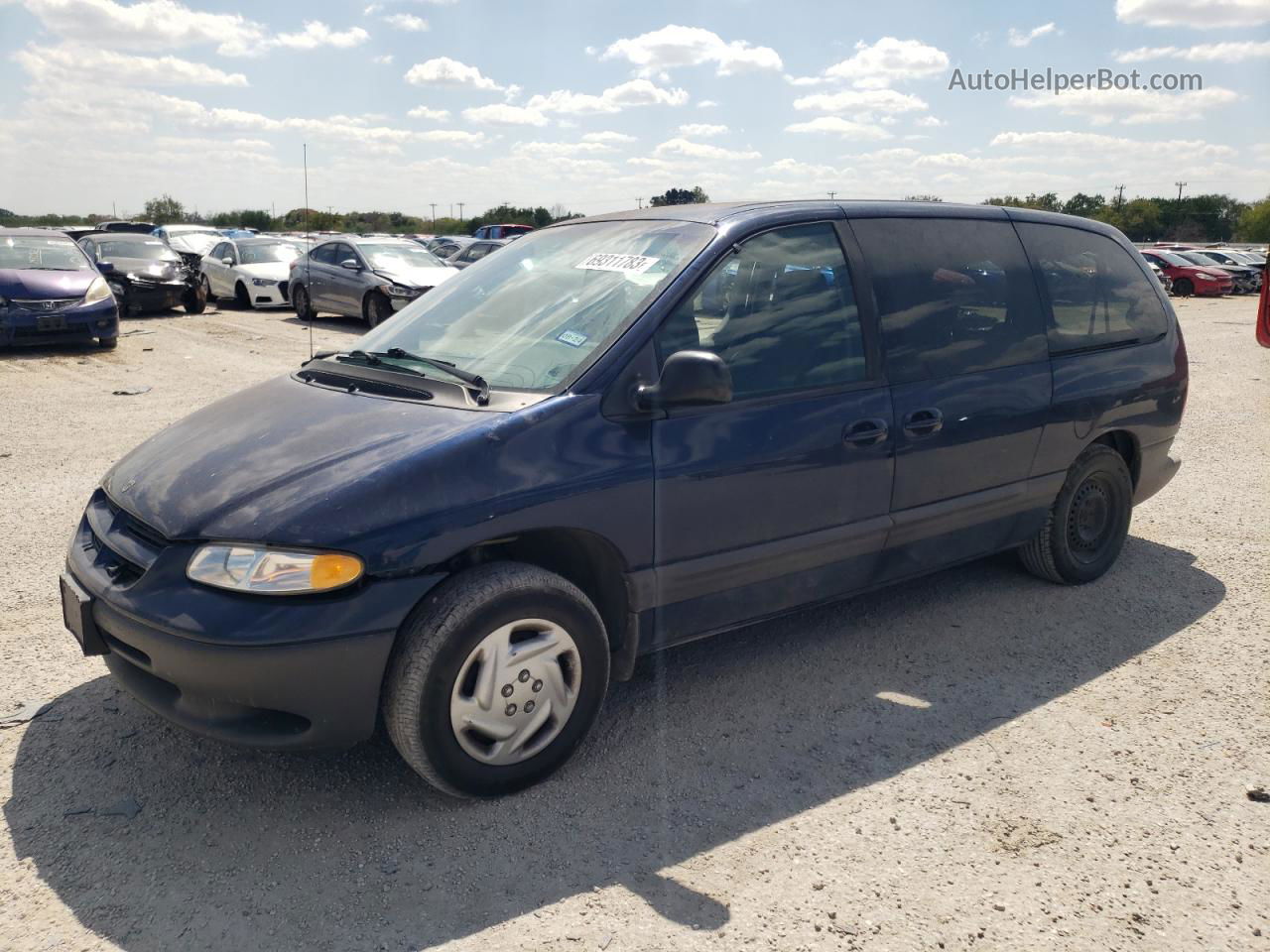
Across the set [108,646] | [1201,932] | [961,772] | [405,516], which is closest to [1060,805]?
[961,772]

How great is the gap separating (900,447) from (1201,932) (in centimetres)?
188

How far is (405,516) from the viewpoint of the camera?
9.32 ft

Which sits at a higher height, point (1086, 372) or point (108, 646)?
point (1086, 372)

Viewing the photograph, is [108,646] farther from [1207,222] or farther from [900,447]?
[1207,222]

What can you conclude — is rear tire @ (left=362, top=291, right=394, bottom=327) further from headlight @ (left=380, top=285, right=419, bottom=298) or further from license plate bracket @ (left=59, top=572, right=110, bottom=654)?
license plate bracket @ (left=59, top=572, right=110, bottom=654)

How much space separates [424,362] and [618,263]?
A: 787mm

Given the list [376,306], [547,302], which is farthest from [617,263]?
[376,306]

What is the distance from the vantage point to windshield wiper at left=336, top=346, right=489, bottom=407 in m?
3.29

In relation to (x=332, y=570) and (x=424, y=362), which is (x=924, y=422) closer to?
(x=424, y=362)

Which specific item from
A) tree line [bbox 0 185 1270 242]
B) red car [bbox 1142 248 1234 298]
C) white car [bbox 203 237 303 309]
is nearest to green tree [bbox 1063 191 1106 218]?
tree line [bbox 0 185 1270 242]

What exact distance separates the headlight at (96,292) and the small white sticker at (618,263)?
11310 mm

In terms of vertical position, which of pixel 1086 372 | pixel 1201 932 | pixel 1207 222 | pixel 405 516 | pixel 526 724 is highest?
pixel 1207 222

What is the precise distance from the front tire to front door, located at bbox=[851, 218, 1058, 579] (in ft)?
4.90

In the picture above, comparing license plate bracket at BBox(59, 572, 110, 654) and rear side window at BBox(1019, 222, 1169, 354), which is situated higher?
rear side window at BBox(1019, 222, 1169, 354)
